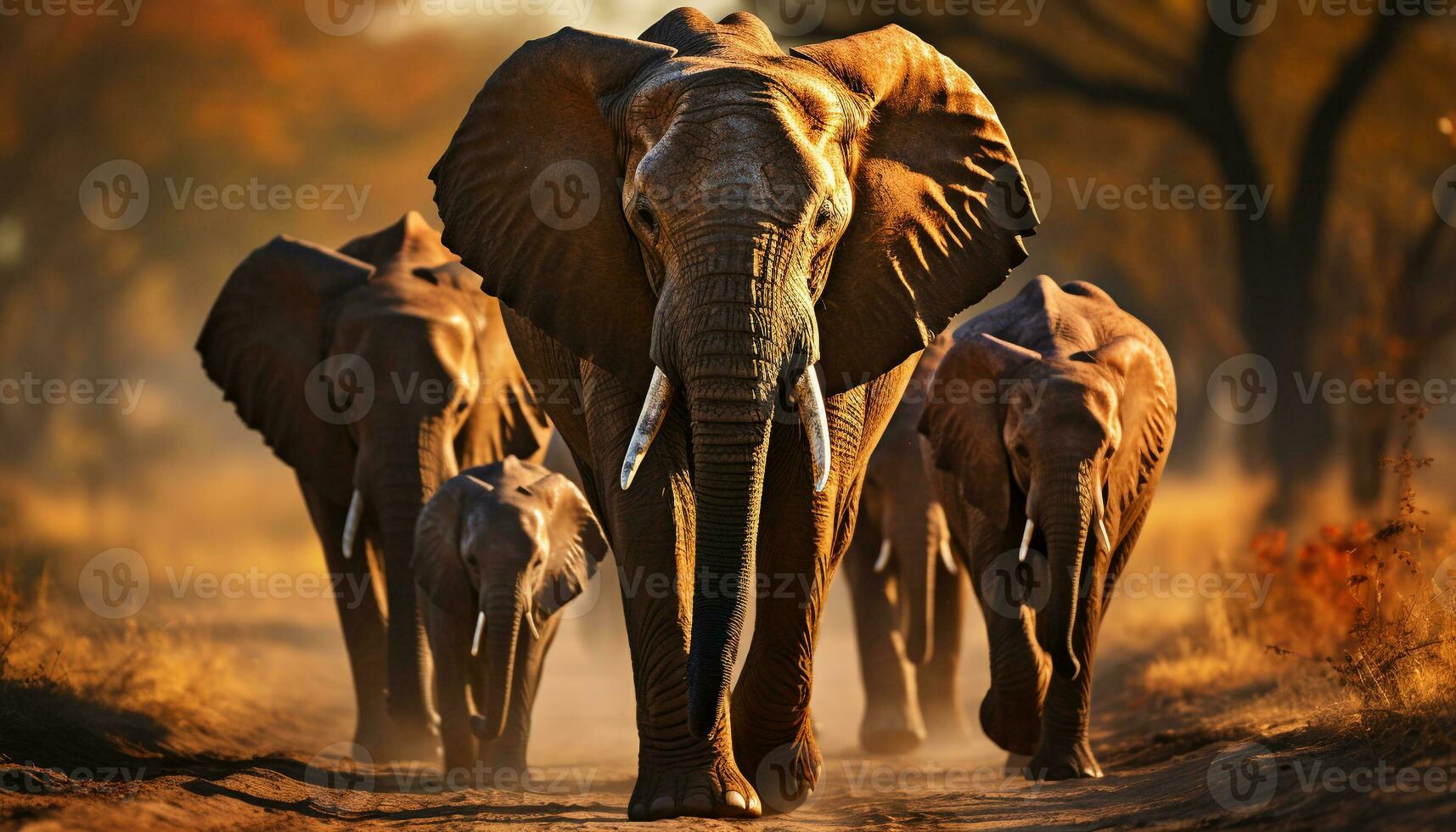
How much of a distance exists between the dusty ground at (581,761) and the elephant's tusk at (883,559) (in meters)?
Answer: 1.27

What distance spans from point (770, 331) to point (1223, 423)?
34594 millimetres

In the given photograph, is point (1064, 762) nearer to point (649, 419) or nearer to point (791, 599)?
point (791, 599)

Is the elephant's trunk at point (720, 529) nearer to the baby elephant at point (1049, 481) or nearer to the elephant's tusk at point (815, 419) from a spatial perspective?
the elephant's tusk at point (815, 419)

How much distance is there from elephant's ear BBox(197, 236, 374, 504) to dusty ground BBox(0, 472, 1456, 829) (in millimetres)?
1721

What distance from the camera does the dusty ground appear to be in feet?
21.4

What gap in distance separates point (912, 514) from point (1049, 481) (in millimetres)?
3635

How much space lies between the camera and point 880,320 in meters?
7.19

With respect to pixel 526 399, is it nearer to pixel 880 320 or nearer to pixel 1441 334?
pixel 880 320

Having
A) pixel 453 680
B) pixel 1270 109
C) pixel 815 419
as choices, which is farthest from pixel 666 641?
pixel 1270 109

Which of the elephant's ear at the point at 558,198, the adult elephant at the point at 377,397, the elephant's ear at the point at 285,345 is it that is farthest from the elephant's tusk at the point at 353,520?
the elephant's ear at the point at 558,198

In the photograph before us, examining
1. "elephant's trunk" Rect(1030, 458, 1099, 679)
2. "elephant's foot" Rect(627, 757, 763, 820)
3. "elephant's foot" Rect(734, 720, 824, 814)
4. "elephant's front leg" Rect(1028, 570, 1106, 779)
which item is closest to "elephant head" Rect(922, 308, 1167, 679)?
"elephant's trunk" Rect(1030, 458, 1099, 679)

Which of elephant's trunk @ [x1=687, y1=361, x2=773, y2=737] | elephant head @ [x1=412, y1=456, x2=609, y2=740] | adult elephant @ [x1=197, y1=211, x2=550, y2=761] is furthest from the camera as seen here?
adult elephant @ [x1=197, y1=211, x2=550, y2=761]

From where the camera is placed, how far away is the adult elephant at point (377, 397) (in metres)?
10.9

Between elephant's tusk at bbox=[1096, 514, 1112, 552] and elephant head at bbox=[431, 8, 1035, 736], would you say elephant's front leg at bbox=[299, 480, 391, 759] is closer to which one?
elephant head at bbox=[431, 8, 1035, 736]
